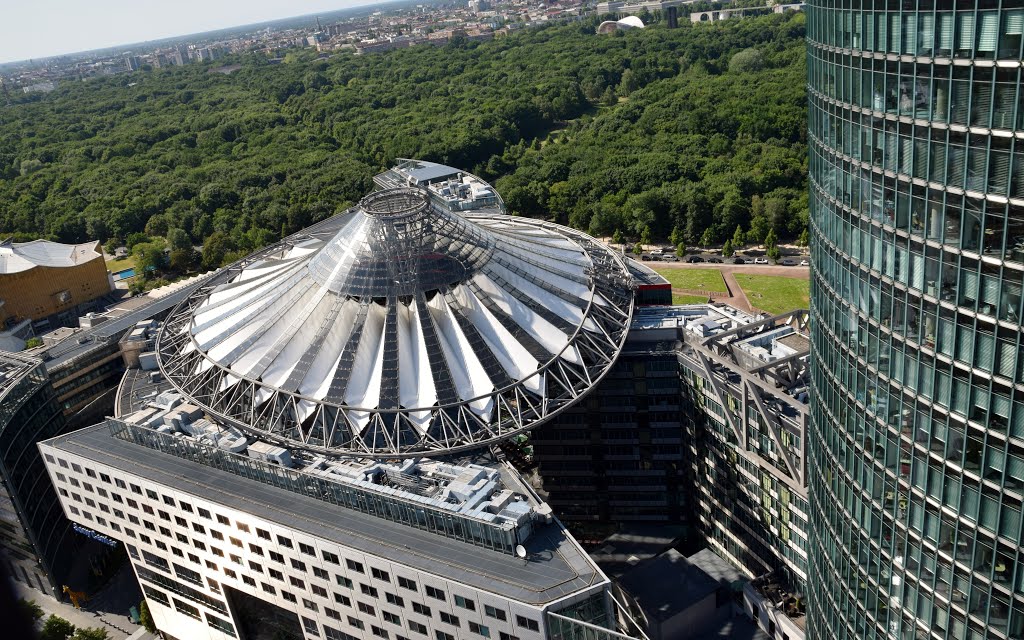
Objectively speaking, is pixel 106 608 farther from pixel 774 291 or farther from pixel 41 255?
pixel 774 291

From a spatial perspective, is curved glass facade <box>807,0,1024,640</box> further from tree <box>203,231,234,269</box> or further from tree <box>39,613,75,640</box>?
tree <box>203,231,234,269</box>

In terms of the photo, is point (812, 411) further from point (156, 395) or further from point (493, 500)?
point (156, 395)

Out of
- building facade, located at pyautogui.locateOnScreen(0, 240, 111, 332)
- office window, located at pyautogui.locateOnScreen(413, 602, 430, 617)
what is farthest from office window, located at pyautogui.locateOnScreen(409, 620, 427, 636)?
building facade, located at pyautogui.locateOnScreen(0, 240, 111, 332)

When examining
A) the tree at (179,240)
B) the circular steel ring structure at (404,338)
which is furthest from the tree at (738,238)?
the tree at (179,240)

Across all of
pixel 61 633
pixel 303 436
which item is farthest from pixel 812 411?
pixel 61 633

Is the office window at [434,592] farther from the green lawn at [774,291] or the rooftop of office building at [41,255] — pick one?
the rooftop of office building at [41,255]

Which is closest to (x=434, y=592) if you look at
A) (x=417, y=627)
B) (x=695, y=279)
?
(x=417, y=627)
